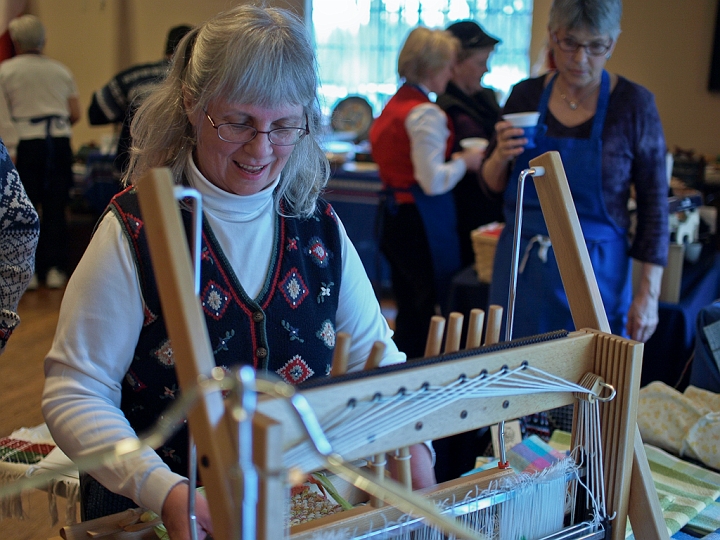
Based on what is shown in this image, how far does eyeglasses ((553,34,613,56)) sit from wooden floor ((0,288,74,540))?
62.4 inches

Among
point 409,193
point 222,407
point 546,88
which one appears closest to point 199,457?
point 222,407

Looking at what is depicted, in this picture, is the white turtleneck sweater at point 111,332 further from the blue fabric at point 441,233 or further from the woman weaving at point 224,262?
the blue fabric at point 441,233

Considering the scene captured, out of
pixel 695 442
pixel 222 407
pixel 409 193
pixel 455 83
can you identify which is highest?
pixel 455 83

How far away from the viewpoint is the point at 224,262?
1031 mm

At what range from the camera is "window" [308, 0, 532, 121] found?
215 inches

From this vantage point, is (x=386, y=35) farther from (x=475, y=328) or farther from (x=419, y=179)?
(x=475, y=328)

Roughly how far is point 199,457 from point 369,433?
17cm

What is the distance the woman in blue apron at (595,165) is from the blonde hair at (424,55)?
3.27ft

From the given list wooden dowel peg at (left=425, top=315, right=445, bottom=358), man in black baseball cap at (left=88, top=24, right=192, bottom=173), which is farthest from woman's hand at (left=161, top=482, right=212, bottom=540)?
man in black baseball cap at (left=88, top=24, right=192, bottom=173)

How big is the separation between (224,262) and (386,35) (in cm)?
521

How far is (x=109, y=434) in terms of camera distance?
2.86 feet

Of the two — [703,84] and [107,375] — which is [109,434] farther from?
[703,84]

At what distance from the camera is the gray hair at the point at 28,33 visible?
4.21 meters

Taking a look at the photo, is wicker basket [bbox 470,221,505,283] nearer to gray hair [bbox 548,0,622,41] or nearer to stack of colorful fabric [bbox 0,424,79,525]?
gray hair [bbox 548,0,622,41]
